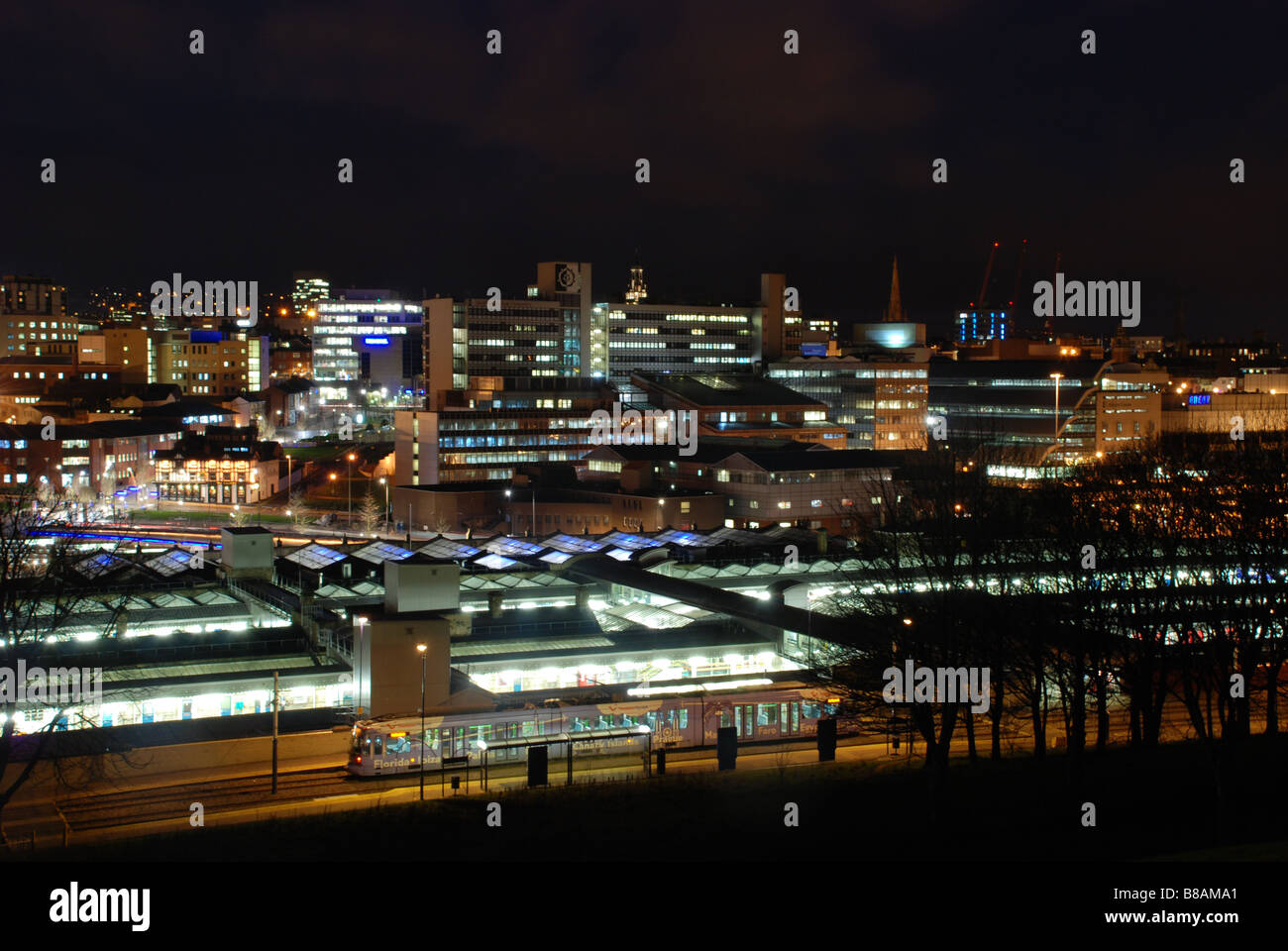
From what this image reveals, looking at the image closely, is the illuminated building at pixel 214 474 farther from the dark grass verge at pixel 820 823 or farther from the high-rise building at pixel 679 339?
the dark grass verge at pixel 820 823

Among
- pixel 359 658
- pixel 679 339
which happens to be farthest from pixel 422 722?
pixel 679 339

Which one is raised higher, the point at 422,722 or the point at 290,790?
the point at 422,722

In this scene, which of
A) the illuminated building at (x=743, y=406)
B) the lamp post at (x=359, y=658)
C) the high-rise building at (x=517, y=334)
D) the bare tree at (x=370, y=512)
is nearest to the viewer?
the lamp post at (x=359, y=658)

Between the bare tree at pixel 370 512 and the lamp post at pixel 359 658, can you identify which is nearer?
the lamp post at pixel 359 658

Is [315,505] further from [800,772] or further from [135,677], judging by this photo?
[800,772]

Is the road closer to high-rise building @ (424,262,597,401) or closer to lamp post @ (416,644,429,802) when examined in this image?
lamp post @ (416,644,429,802)

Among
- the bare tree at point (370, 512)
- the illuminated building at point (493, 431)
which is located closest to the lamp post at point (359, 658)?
the bare tree at point (370, 512)

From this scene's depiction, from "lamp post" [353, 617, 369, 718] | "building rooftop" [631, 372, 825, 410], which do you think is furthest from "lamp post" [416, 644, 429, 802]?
"building rooftop" [631, 372, 825, 410]

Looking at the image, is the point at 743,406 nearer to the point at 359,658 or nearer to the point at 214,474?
the point at 214,474

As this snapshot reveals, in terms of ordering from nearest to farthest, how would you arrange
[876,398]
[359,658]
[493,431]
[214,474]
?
[359,658]
[214,474]
[493,431]
[876,398]

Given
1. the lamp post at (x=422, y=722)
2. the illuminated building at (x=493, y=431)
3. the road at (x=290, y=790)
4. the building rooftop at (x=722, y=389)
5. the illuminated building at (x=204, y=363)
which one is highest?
the illuminated building at (x=204, y=363)
